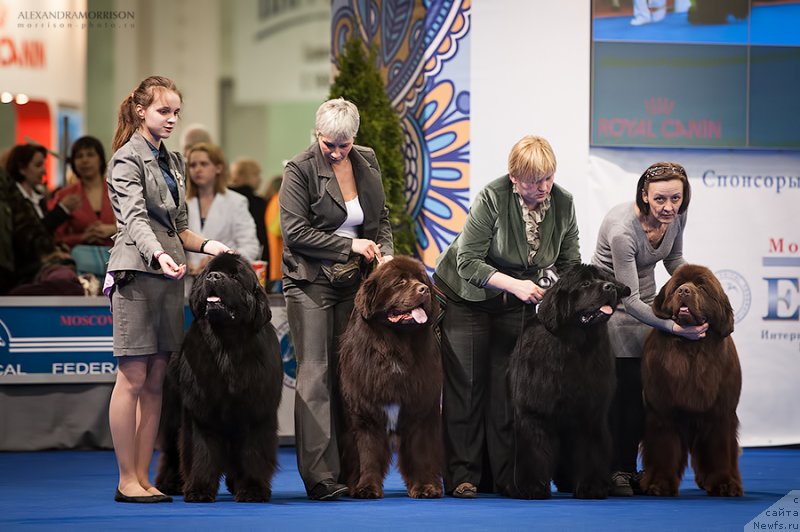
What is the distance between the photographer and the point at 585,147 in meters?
7.93

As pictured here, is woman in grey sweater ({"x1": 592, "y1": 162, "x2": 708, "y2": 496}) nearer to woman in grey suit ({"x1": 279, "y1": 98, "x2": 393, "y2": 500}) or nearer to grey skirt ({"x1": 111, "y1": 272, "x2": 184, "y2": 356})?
woman in grey suit ({"x1": 279, "y1": 98, "x2": 393, "y2": 500})

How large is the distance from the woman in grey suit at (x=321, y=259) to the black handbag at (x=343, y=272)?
14 millimetres

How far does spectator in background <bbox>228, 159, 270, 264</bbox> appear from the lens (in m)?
9.73

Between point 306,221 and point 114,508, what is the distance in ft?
5.10

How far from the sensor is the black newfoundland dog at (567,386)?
5340mm

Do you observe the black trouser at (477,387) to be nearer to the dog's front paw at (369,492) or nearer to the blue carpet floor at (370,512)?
the blue carpet floor at (370,512)

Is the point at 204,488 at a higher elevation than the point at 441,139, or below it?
below

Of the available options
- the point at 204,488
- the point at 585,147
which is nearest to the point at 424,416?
the point at 204,488

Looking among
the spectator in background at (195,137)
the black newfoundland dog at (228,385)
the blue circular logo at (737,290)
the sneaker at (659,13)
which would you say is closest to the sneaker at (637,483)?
the black newfoundland dog at (228,385)

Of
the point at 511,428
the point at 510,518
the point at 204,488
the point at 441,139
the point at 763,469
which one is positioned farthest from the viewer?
the point at 441,139

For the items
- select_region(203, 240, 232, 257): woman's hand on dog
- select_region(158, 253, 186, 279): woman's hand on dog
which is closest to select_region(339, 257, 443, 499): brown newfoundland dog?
select_region(203, 240, 232, 257): woman's hand on dog

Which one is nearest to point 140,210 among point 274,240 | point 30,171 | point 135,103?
point 135,103

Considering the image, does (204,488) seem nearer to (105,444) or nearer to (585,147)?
(105,444)

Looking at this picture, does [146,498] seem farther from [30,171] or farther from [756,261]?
[756,261]
